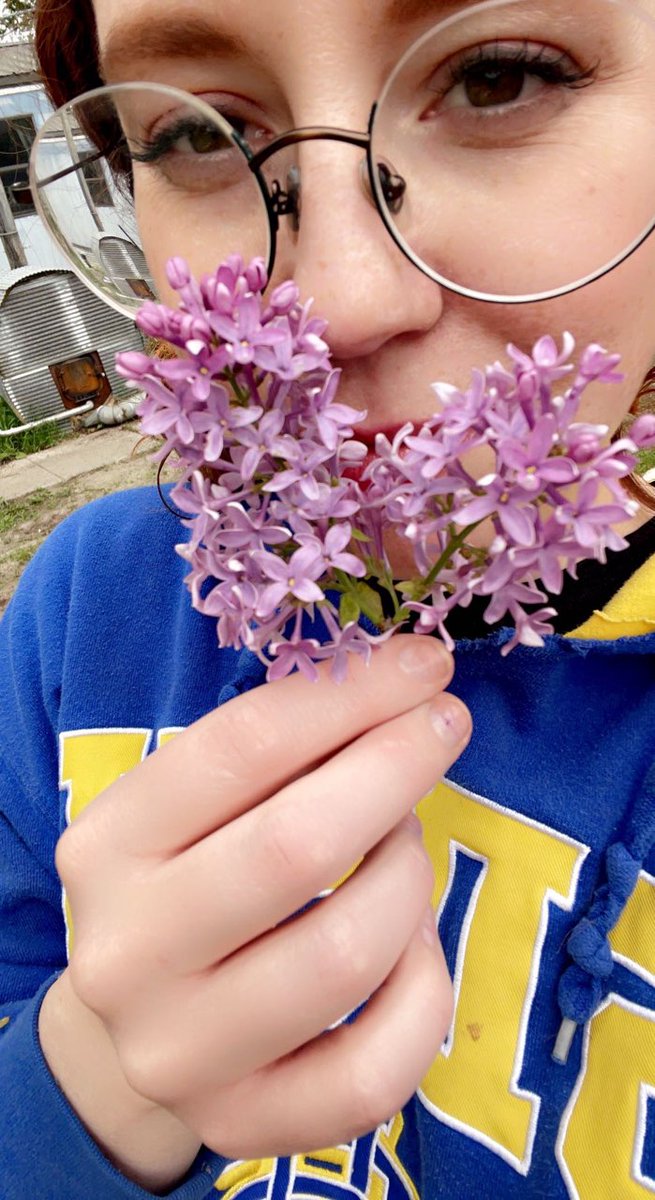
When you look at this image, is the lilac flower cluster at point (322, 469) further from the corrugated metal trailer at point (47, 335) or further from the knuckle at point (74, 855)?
the corrugated metal trailer at point (47, 335)

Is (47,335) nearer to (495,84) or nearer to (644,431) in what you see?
(495,84)

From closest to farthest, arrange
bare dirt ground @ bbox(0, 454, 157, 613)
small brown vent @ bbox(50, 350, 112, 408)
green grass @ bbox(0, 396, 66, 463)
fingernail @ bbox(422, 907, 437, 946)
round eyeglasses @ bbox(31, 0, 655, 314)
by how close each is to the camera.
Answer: round eyeglasses @ bbox(31, 0, 655, 314) → fingernail @ bbox(422, 907, 437, 946) → bare dirt ground @ bbox(0, 454, 157, 613) → green grass @ bbox(0, 396, 66, 463) → small brown vent @ bbox(50, 350, 112, 408)

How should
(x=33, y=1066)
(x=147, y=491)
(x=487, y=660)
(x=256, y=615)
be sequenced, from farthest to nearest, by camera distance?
(x=147, y=491), (x=487, y=660), (x=33, y=1066), (x=256, y=615)

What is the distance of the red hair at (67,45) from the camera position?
1.81 metres

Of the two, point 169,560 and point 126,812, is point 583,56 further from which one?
point 169,560

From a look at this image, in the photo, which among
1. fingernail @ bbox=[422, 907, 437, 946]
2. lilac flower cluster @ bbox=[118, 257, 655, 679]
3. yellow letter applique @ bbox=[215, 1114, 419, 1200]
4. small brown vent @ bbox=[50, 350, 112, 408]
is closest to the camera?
lilac flower cluster @ bbox=[118, 257, 655, 679]

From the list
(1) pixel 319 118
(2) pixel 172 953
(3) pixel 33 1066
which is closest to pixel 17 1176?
(3) pixel 33 1066

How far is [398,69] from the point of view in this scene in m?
1.13

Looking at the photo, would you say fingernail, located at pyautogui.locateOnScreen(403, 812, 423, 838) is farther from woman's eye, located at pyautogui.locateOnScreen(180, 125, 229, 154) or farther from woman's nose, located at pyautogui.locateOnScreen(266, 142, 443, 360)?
woman's eye, located at pyautogui.locateOnScreen(180, 125, 229, 154)

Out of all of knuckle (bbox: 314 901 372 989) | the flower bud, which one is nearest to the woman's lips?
the flower bud

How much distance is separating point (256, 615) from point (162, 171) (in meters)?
1.03

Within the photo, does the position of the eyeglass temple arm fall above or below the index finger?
above

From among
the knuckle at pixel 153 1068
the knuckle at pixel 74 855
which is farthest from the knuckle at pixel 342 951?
the knuckle at pixel 74 855

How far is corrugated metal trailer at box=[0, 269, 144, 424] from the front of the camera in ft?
33.4
